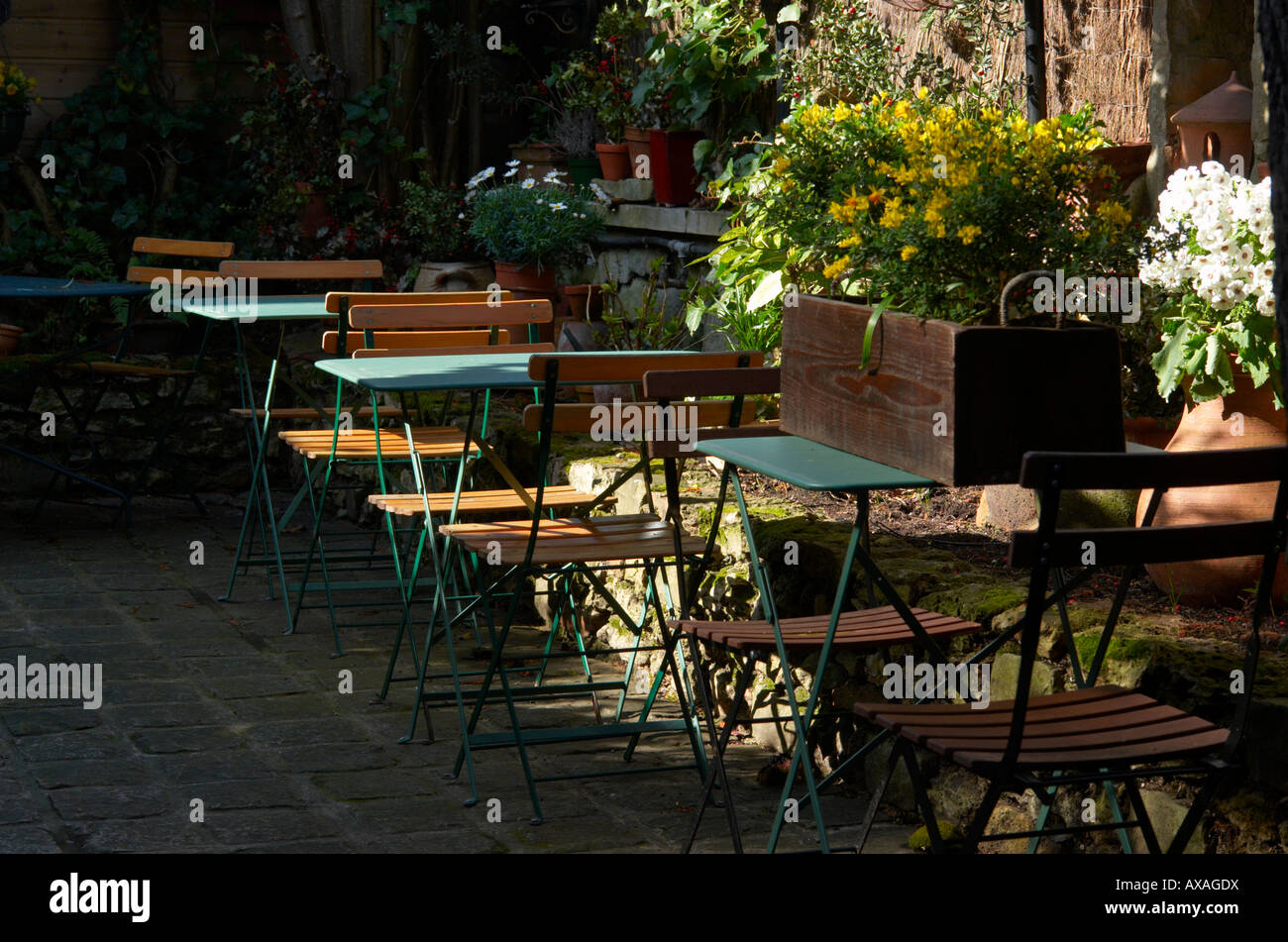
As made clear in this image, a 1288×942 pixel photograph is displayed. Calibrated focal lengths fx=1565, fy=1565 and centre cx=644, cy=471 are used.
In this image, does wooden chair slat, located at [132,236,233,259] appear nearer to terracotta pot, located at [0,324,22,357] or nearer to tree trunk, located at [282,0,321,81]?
terracotta pot, located at [0,324,22,357]

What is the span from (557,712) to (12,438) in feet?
13.6

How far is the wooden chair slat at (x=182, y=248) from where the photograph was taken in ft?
24.0

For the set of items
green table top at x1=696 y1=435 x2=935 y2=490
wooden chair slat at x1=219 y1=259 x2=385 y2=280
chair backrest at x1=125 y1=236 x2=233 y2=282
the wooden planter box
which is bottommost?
green table top at x1=696 y1=435 x2=935 y2=490

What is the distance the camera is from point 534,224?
7520 millimetres

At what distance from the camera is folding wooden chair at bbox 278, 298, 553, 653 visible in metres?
5.00

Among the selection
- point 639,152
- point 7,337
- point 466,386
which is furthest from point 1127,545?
point 7,337

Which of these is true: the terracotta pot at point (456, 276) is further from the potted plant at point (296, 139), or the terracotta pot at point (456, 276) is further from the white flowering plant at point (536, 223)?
the potted plant at point (296, 139)

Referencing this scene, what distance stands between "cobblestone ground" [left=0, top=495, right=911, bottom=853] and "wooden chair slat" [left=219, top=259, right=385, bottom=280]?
4.18 feet

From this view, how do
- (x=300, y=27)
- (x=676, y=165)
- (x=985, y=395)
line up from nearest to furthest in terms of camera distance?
1. (x=985, y=395)
2. (x=676, y=165)
3. (x=300, y=27)

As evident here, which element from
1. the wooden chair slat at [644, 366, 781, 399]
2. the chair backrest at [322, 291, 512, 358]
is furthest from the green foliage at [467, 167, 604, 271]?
the wooden chair slat at [644, 366, 781, 399]

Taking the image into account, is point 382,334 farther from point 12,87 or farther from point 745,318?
point 12,87

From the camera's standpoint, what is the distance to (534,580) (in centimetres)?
598

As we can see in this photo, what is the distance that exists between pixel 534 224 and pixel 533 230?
30 mm

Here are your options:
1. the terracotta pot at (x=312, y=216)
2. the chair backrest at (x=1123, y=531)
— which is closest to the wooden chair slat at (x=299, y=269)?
the terracotta pot at (x=312, y=216)
